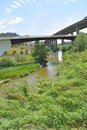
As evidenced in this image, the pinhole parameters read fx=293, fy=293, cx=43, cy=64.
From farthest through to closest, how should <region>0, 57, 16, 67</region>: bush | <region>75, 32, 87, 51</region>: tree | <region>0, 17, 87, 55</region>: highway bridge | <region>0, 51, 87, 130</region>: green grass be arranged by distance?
<region>0, 17, 87, 55</region>: highway bridge < <region>75, 32, 87, 51</region>: tree < <region>0, 57, 16, 67</region>: bush < <region>0, 51, 87, 130</region>: green grass

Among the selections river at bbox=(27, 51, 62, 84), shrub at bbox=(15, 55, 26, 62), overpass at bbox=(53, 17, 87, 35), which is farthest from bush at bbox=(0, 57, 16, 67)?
overpass at bbox=(53, 17, 87, 35)

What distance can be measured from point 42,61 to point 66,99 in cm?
4113

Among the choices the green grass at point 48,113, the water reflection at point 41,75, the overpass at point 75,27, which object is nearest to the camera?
the green grass at point 48,113

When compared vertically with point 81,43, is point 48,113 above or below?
above

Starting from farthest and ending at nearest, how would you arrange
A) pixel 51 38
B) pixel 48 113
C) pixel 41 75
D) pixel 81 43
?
pixel 51 38 < pixel 81 43 < pixel 41 75 < pixel 48 113

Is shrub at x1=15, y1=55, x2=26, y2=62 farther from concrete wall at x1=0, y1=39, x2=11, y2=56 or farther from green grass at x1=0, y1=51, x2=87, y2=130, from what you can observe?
green grass at x1=0, y1=51, x2=87, y2=130

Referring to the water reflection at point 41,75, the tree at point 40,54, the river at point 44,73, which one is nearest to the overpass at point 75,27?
the river at point 44,73

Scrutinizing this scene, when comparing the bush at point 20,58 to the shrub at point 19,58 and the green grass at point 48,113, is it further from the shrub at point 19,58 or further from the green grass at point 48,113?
the green grass at point 48,113

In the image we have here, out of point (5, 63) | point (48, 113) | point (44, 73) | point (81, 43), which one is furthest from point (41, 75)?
point (48, 113)

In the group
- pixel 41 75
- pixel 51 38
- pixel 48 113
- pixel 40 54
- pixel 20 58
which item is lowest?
pixel 20 58

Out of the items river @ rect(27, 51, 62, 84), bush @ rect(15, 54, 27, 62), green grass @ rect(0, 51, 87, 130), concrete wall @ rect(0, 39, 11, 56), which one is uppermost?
green grass @ rect(0, 51, 87, 130)

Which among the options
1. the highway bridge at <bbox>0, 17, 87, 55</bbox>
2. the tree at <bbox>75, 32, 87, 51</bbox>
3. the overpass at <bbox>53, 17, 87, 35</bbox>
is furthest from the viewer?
the overpass at <bbox>53, 17, 87, 35</bbox>

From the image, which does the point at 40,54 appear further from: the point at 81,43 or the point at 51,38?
the point at 51,38

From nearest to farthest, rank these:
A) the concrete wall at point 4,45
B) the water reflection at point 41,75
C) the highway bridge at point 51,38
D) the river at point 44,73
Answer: the river at point 44,73 → the water reflection at point 41,75 → the concrete wall at point 4,45 → the highway bridge at point 51,38
